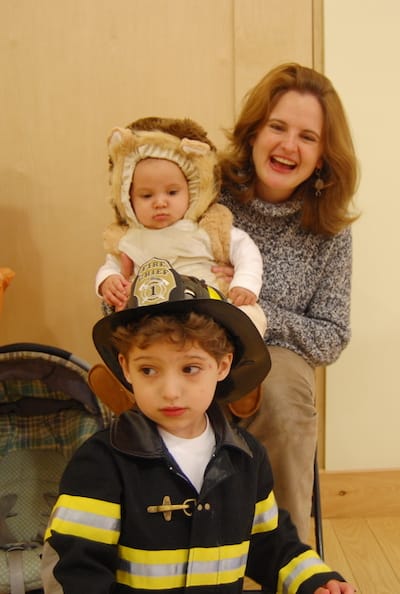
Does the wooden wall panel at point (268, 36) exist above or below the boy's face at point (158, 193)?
above

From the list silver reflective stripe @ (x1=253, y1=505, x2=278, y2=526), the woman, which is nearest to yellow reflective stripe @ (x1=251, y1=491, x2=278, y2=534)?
silver reflective stripe @ (x1=253, y1=505, x2=278, y2=526)

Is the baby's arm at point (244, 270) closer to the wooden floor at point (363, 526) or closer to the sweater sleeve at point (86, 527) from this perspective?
the sweater sleeve at point (86, 527)

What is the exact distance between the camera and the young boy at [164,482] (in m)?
0.89

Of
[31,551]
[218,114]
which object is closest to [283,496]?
[31,551]

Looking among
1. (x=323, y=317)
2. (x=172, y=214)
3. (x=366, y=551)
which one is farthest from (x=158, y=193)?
(x=366, y=551)

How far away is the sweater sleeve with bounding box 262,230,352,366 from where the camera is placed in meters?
1.48

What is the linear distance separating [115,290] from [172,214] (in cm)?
22

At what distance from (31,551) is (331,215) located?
109cm

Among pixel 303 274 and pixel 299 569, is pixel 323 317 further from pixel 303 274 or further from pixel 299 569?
pixel 299 569

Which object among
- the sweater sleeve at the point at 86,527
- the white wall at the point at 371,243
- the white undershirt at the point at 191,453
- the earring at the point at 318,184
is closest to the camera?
the sweater sleeve at the point at 86,527

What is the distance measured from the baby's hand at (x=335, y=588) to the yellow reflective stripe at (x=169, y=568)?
0.16 meters

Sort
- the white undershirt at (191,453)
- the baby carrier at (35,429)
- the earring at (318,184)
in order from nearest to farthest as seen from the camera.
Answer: the white undershirt at (191,453)
the baby carrier at (35,429)
the earring at (318,184)

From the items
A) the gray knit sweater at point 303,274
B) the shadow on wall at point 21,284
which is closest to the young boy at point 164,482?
the gray knit sweater at point 303,274

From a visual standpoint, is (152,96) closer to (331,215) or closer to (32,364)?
(331,215)
